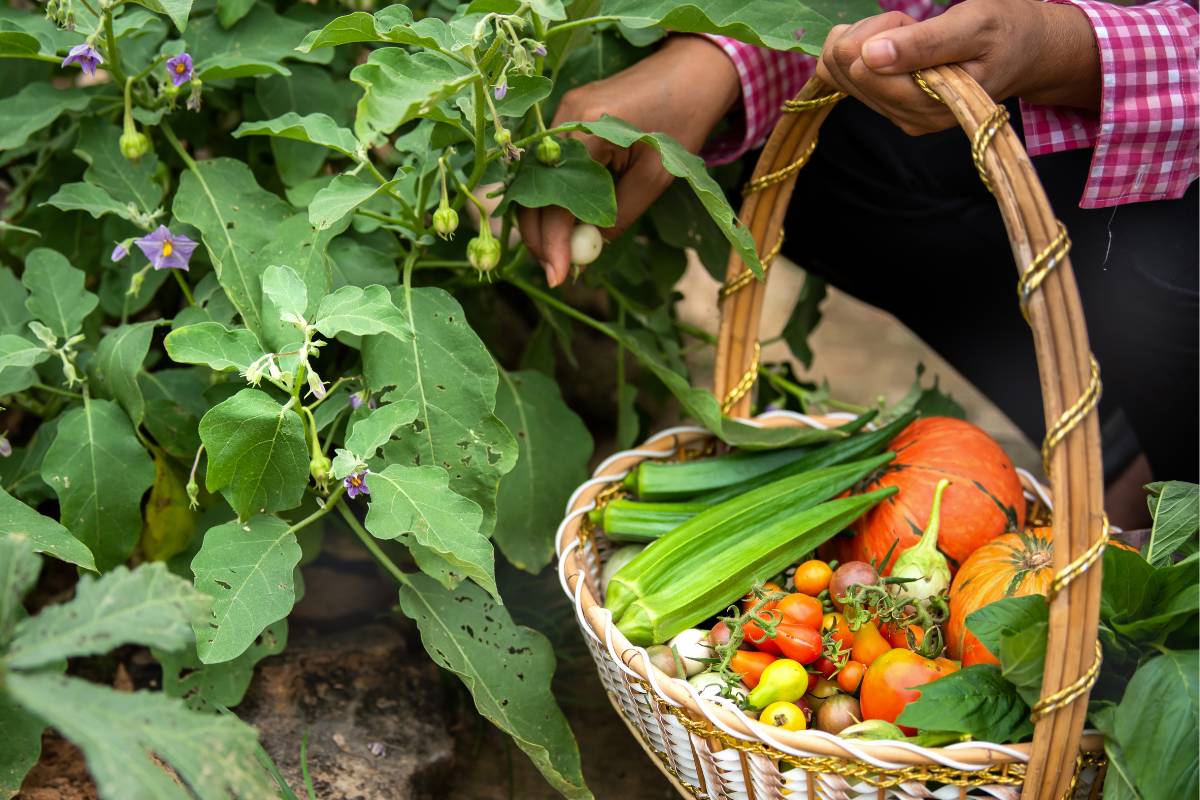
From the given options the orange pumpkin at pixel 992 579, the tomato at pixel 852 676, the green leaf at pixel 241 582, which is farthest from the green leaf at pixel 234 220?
the orange pumpkin at pixel 992 579

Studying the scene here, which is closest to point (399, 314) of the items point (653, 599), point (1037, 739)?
point (653, 599)

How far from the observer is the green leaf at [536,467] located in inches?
59.4

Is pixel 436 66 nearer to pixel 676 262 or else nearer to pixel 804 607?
pixel 804 607

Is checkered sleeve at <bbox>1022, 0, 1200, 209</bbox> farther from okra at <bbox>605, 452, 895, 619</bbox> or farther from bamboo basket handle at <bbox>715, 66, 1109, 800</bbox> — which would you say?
okra at <bbox>605, 452, 895, 619</bbox>

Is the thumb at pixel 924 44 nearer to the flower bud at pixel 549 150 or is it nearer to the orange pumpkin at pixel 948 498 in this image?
the flower bud at pixel 549 150

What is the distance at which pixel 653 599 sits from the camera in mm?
1311

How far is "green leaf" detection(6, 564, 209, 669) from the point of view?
79cm

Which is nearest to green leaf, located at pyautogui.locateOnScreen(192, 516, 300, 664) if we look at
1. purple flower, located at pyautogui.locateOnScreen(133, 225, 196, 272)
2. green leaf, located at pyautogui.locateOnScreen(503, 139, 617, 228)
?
purple flower, located at pyautogui.locateOnScreen(133, 225, 196, 272)

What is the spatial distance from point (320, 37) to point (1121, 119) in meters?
0.95

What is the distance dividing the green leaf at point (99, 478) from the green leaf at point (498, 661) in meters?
0.35

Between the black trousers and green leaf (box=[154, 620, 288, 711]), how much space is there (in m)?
1.25

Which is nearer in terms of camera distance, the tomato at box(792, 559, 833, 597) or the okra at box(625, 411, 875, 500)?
the tomato at box(792, 559, 833, 597)

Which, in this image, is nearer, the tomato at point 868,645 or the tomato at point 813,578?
the tomato at point 868,645

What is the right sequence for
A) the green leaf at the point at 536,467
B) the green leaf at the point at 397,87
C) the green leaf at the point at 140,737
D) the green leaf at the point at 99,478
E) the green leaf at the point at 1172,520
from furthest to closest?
the green leaf at the point at 536,467
the green leaf at the point at 99,478
the green leaf at the point at 1172,520
the green leaf at the point at 397,87
the green leaf at the point at 140,737
